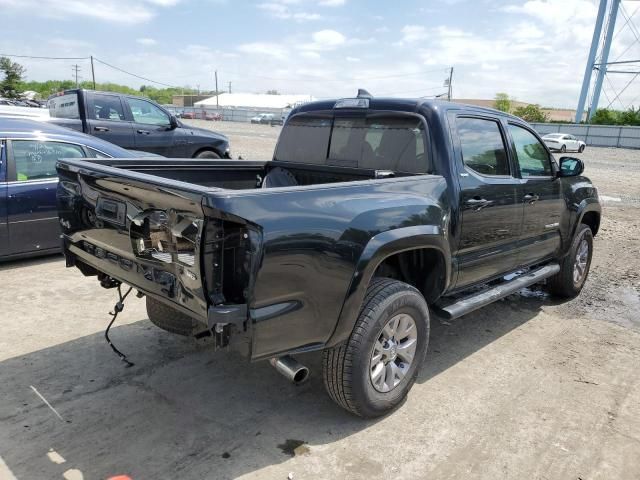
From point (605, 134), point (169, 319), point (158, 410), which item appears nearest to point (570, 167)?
point (169, 319)

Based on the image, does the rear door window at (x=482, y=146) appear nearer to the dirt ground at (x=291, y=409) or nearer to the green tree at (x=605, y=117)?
the dirt ground at (x=291, y=409)

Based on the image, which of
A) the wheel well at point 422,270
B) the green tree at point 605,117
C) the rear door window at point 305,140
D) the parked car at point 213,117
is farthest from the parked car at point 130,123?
the parked car at point 213,117

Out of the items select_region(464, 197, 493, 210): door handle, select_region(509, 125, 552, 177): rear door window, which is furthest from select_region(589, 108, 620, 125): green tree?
select_region(464, 197, 493, 210): door handle

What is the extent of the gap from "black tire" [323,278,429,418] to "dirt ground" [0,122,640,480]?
0.56 ft

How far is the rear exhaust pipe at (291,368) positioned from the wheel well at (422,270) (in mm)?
1079

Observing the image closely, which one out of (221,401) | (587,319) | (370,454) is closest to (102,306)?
(221,401)

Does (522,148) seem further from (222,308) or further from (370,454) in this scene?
(222,308)

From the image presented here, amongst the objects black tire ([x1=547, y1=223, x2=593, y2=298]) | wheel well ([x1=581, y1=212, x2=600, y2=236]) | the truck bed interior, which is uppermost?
the truck bed interior

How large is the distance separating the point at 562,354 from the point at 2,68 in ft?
190

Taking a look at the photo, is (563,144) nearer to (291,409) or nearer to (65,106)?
(65,106)

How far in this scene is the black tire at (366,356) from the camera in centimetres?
306

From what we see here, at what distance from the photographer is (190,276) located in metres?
2.58

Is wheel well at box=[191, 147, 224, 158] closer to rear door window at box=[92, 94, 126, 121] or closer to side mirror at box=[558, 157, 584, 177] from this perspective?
rear door window at box=[92, 94, 126, 121]

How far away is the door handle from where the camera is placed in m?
3.90
